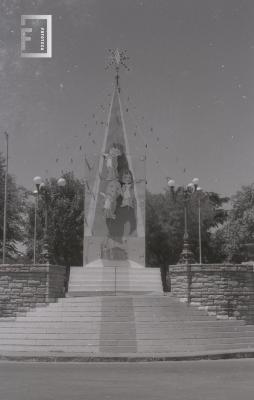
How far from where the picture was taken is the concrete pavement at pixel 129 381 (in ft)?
27.7

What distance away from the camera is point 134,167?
25.7 m

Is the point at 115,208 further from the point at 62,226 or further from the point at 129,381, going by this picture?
the point at 129,381

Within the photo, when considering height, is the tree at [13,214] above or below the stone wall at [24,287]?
above

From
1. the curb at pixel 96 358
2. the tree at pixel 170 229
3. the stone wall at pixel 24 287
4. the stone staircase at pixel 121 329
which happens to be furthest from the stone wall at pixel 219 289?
the tree at pixel 170 229

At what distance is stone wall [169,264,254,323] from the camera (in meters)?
19.2

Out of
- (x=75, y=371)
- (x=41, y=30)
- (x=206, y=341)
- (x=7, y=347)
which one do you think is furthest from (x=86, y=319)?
(x=41, y=30)

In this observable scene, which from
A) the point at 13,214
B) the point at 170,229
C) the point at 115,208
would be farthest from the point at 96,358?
the point at 170,229

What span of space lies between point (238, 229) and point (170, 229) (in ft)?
13.7

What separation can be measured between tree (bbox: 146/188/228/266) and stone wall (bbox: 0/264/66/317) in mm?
19431

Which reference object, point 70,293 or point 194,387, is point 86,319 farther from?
point 194,387

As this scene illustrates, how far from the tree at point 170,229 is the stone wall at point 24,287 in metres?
19.4

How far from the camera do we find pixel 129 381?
10.2m

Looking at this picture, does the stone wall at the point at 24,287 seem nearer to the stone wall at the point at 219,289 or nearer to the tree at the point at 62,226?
the stone wall at the point at 219,289

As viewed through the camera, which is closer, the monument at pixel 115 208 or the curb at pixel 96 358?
the curb at pixel 96 358
